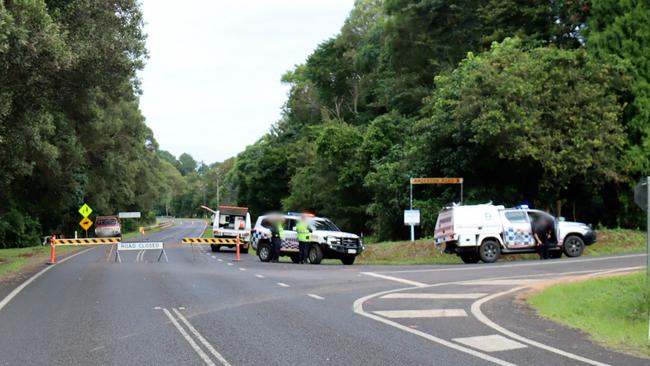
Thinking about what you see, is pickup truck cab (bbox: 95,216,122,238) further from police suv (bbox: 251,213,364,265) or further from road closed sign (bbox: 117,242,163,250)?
police suv (bbox: 251,213,364,265)

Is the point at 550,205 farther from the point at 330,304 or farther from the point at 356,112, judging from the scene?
the point at 356,112

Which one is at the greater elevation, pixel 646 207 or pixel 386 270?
pixel 646 207

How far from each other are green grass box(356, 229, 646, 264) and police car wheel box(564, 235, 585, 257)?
6.20 feet

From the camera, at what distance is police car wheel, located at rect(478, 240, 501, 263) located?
22.6m

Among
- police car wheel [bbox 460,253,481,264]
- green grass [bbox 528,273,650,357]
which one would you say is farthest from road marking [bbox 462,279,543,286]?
police car wheel [bbox 460,253,481,264]

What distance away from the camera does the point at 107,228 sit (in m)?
56.0

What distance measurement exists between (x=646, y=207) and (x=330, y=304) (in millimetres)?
5686

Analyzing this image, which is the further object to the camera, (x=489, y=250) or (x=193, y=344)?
(x=489, y=250)

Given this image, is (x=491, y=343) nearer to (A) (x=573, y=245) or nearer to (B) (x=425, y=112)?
(A) (x=573, y=245)

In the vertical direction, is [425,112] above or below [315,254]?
above

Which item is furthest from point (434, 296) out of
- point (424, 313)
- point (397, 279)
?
point (397, 279)

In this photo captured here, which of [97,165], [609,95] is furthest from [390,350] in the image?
[97,165]

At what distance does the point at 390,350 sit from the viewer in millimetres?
7965

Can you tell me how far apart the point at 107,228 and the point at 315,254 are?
122 ft
